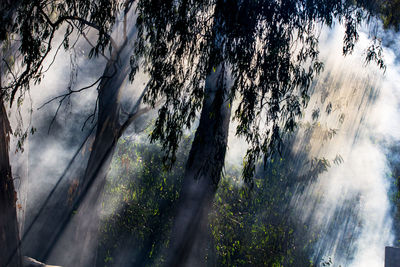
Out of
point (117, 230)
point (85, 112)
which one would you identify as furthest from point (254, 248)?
point (85, 112)

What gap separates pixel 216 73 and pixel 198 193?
117 cm

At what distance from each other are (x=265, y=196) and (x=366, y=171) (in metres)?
8.48

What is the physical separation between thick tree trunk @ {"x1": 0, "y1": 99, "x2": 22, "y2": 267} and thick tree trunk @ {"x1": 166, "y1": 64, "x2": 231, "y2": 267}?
4.62ft

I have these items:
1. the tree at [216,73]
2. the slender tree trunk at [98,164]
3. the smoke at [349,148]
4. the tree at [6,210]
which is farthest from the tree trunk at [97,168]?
the smoke at [349,148]

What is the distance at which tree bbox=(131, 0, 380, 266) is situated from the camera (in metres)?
3.83

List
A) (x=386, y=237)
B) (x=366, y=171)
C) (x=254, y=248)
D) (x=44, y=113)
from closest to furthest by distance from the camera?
1. (x=254, y=248)
2. (x=44, y=113)
3. (x=366, y=171)
4. (x=386, y=237)

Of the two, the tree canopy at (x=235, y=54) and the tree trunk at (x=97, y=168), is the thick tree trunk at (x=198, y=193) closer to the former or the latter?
the tree canopy at (x=235, y=54)

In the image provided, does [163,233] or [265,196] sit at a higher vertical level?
[265,196]

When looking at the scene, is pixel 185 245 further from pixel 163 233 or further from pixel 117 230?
pixel 117 230

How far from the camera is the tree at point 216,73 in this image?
3830 mm

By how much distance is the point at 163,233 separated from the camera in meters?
7.57

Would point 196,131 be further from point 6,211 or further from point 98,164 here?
point 98,164

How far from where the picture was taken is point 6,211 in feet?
11.8

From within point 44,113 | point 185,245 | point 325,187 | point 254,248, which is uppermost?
point 325,187
